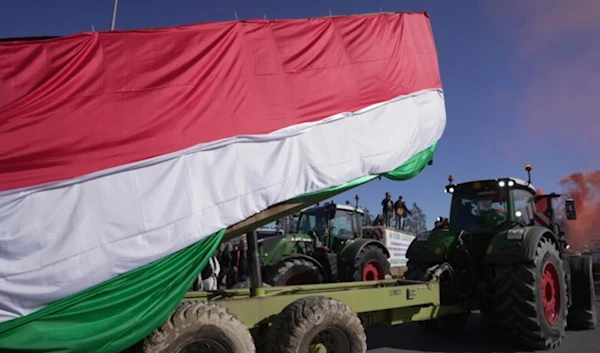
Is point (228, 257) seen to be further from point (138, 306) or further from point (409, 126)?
point (138, 306)

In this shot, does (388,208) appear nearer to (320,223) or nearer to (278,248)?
(320,223)

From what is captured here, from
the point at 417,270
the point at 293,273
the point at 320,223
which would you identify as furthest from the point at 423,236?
the point at 320,223

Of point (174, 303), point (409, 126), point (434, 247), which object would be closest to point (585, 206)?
point (434, 247)

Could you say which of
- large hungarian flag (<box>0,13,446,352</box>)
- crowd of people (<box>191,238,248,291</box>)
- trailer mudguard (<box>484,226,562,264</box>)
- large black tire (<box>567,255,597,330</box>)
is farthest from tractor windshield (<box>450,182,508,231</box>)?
crowd of people (<box>191,238,248,291</box>)

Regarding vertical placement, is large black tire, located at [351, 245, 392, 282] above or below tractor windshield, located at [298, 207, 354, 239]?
below

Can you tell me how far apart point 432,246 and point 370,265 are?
13.7 ft

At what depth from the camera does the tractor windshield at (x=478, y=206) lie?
27.7 feet

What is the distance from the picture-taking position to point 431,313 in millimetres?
6605

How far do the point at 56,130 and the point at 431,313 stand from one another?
4.94m

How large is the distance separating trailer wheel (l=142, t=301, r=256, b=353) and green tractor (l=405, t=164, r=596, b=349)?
367cm

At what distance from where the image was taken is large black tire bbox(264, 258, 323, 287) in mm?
10391

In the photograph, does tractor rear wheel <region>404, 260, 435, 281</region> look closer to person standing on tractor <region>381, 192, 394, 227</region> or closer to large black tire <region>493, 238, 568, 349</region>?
large black tire <region>493, 238, 568, 349</region>

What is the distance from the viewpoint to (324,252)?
11898 millimetres

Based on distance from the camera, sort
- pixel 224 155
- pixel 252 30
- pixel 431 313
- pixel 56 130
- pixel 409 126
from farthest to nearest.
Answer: pixel 431 313, pixel 409 126, pixel 252 30, pixel 224 155, pixel 56 130
